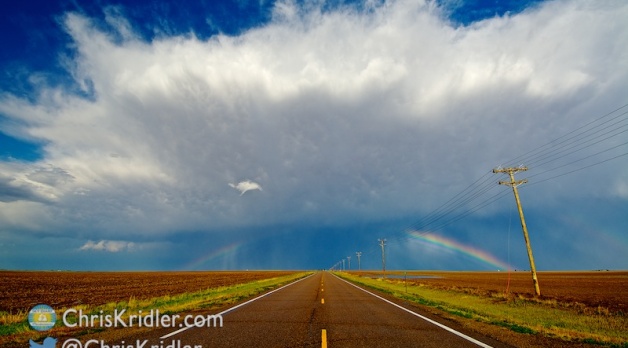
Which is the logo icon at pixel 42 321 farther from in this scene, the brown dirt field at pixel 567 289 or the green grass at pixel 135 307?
the brown dirt field at pixel 567 289

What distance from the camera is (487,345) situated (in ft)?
26.4

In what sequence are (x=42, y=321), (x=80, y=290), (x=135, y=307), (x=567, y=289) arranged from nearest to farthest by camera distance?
Result: 1. (x=42, y=321)
2. (x=135, y=307)
3. (x=80, y=290)
4. (x=567, y=289)

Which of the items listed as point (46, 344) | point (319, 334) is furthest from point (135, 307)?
point (319, 334)

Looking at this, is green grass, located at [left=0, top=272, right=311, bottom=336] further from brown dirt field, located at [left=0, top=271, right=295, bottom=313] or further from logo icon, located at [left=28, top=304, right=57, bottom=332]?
brown dirt field, located at [left=0, top=271, right=295, bottom=313]

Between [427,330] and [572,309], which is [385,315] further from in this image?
[572,309]

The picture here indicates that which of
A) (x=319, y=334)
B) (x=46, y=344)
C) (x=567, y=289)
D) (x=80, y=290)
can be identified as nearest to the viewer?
(x=46, y=344)

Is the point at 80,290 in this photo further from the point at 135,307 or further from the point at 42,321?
the point at 42,321

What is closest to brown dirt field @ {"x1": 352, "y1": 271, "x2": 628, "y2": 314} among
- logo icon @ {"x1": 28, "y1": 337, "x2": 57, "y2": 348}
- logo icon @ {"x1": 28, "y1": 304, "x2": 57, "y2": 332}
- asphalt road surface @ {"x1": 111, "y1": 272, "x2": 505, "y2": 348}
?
asphalt road surface @ {"x1": 111, "y1": 272, "x2": 505, "y2": 348}

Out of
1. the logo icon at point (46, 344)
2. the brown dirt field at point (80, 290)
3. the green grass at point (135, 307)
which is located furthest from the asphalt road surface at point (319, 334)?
the brown dirt field at point (80, 290)

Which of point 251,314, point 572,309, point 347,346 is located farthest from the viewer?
point 572,309

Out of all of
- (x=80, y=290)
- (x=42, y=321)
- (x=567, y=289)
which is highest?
(x=42, y=321)

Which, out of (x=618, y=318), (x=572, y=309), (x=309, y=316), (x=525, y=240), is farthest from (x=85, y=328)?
(x=525, y=240)

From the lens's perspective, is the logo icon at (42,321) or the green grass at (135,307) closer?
the logo icon at (42,321)

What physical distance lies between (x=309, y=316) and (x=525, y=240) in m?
21.4
